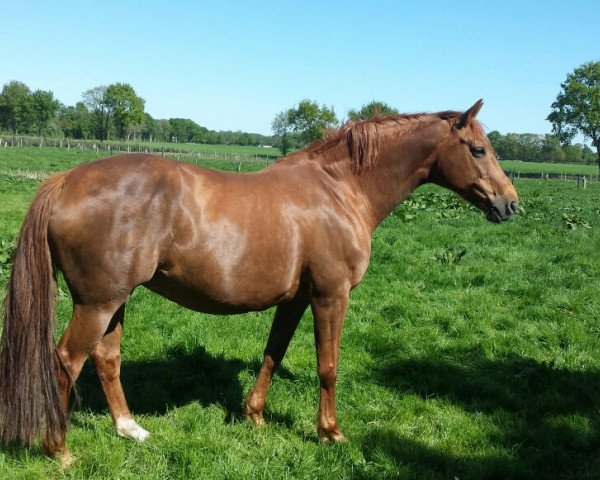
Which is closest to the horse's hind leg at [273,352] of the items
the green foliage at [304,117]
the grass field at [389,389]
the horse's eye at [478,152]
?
the grass field at [389,389]

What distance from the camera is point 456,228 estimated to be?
12.3 meters

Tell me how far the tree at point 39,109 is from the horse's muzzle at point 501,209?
3847 inches

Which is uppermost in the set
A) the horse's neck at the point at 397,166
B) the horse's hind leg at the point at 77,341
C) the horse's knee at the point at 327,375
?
the horse's neck at the point at 397,166

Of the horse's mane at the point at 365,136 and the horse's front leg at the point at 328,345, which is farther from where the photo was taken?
the horse's mane at the point at 365,136

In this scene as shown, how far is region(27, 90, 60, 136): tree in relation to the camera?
87438mm

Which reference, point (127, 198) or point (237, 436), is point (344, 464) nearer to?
point (237, 436)

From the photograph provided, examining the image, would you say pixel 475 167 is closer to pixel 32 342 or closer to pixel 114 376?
pixel 114 376

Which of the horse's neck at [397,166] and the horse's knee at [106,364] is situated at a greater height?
the horse's neck at [397,166]

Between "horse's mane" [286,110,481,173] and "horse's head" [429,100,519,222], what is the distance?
A: 106 mm

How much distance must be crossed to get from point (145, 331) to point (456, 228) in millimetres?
8615

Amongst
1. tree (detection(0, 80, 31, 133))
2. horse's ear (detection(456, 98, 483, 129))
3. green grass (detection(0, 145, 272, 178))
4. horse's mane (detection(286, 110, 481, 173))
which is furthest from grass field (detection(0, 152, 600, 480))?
tree (detection(0, 80, 31, 133))

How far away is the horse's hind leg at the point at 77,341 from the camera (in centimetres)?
329

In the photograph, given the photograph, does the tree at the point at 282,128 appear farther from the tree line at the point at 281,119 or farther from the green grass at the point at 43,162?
the green grass at the point at 43,162

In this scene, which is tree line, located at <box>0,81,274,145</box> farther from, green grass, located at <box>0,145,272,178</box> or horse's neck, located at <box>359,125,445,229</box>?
horse's neck, located at <box>359,125,445,229</box>
